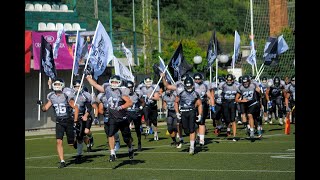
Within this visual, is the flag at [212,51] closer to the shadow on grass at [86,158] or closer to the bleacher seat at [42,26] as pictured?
the shadow on grass at [86,158]

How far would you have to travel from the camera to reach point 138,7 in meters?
71.8

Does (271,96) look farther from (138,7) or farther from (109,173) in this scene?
(138,7)

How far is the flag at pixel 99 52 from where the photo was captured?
1992 cm

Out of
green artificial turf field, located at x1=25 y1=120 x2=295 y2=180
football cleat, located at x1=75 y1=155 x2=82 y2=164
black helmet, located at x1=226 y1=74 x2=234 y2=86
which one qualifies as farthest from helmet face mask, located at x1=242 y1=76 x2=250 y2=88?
football cleat, located at x1=75 y1=155 x2=82 y2=164

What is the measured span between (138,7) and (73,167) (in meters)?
55.0

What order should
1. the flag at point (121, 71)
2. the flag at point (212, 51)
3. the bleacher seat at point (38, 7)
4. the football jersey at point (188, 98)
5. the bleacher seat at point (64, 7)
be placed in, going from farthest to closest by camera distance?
the bleacher seat at point (64, 7) → the bleacher seat at point (38, 7) → the flag at point (212, 51) → the flag at point (121, 71) → the football jersey at point (188, 98)

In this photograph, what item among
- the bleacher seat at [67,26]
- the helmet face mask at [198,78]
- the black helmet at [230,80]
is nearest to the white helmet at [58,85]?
the helmet face mask at [198,78]

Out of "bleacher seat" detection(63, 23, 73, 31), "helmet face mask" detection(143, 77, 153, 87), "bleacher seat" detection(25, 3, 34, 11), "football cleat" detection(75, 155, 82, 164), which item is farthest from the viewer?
"bleacher seat" detection(25, 3, 34, 11)

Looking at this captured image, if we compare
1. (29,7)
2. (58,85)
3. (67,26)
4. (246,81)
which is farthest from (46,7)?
(58,85)

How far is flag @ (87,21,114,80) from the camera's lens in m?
19.9

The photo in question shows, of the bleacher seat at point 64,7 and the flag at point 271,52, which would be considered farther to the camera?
the bleacher seat at point 64,7

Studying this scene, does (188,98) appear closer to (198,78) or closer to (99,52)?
(198,78)

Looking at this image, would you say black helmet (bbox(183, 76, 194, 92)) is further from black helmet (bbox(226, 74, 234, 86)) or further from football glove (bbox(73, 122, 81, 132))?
black helmet (bbox(226, 74, 234, 86))
